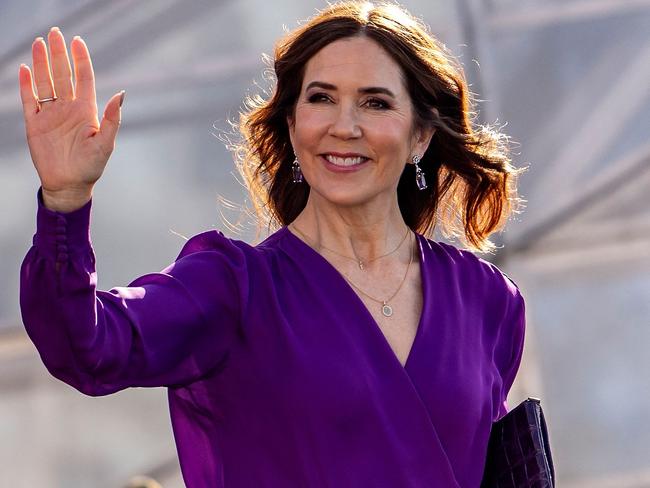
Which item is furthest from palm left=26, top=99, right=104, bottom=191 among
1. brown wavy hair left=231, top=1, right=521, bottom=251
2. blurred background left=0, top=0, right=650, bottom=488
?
blurred background left=0, top=0, right=650, bottom=488

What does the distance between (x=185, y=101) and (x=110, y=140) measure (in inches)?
106

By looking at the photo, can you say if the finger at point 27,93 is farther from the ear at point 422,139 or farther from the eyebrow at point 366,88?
the ear at point 422,139

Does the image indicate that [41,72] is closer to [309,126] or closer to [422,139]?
[309,126]

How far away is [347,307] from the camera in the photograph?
7.63 feet

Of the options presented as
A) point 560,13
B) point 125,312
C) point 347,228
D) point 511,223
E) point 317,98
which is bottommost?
point 125,312

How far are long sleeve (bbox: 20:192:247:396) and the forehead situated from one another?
30 centimetres

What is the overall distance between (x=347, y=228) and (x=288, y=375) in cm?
33

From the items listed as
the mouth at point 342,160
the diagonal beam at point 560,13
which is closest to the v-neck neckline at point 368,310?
the mouth at point 342,160

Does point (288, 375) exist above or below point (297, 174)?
below

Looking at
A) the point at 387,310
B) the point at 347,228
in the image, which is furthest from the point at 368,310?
the point at 347,228

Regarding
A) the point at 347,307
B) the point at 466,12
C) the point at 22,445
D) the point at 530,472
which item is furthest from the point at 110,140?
the point at 466,12

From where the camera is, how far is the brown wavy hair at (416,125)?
2439 mm

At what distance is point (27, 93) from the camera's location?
188cm

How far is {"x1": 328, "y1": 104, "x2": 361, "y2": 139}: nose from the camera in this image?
2.30 m
